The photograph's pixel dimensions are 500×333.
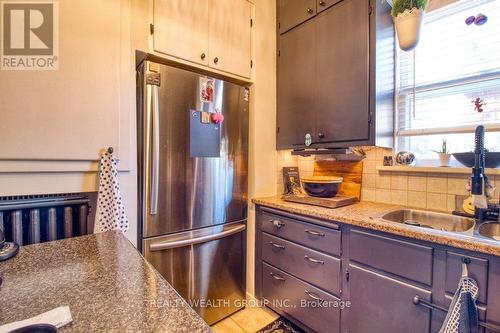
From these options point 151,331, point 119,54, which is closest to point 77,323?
point 151,331

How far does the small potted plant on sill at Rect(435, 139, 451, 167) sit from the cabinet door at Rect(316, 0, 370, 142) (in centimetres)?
47

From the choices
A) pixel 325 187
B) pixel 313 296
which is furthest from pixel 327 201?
pixel 313 296

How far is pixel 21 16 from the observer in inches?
42.6

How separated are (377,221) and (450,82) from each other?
1.09 meters

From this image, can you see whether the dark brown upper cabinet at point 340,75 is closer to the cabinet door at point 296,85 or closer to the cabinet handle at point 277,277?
the cabinet door at point 296,85

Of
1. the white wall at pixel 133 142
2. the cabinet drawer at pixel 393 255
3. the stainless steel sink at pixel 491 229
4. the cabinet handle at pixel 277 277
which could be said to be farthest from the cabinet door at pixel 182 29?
the stainless steel sink at pixel 491 229

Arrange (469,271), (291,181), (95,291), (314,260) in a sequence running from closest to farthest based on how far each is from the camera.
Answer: (95,291)
(469,271)
(314,260)
(291,181)

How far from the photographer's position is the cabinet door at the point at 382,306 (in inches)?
42.6

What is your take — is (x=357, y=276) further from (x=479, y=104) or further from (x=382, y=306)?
(x=479, y=104)

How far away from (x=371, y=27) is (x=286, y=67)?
0.69 meters

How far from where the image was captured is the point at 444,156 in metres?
1.48

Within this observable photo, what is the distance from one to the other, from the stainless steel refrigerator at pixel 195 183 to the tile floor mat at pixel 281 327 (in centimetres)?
31

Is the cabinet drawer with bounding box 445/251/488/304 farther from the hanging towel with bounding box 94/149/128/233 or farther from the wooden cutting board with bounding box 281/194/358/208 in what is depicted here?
the hanging towel with bounding box 94/149/128/233

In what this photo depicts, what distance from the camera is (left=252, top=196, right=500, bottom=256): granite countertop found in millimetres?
930
